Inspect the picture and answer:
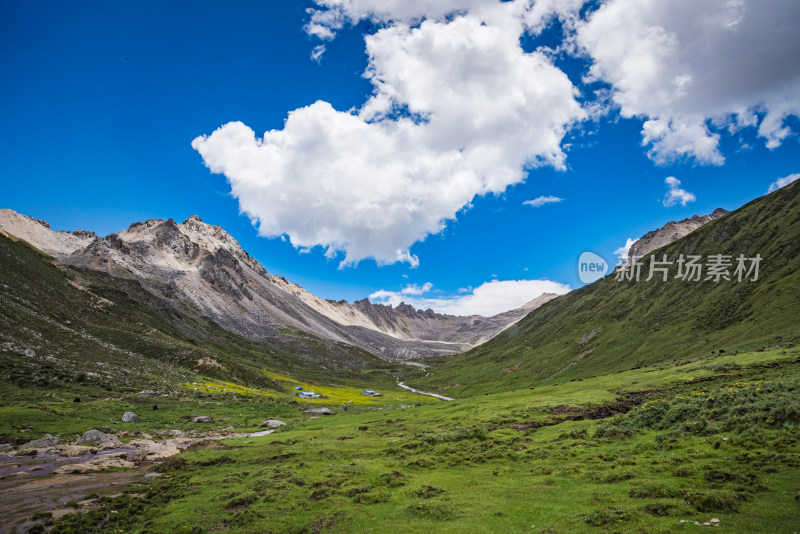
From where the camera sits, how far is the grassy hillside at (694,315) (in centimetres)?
9757

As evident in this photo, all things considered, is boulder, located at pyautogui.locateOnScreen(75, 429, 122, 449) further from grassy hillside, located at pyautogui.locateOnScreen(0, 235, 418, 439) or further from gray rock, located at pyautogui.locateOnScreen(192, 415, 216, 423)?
gray rock, located at pyautogui.locateOnScreen(192, 415, 216, 423)

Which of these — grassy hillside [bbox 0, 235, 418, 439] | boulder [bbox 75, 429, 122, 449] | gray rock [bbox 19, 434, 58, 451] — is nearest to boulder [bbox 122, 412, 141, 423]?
grassy hillside [bbox 0, 235, 418, 439]

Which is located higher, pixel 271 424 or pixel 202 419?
pixel 202 419

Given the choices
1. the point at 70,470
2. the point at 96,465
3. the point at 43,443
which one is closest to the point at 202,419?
the point at 43,443

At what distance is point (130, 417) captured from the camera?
56906mm

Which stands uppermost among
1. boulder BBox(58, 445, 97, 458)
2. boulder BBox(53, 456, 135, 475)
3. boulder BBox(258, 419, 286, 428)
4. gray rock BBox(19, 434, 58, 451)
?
gray rock BBox(19, 434, 58, 451)

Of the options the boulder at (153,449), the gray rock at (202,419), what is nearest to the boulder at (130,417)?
the gray rock at (202,419)

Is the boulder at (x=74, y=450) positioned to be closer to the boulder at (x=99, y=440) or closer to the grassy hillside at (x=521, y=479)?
the boulder at (x=99, y=440)

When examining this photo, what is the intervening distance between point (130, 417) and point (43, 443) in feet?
48.4

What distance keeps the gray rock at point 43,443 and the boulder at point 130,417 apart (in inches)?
503

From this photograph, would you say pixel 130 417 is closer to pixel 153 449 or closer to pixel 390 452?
pixel 153 449

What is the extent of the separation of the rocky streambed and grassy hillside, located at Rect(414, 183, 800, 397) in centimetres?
10444

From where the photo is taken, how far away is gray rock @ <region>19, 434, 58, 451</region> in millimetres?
41312

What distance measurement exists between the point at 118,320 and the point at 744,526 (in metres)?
163
